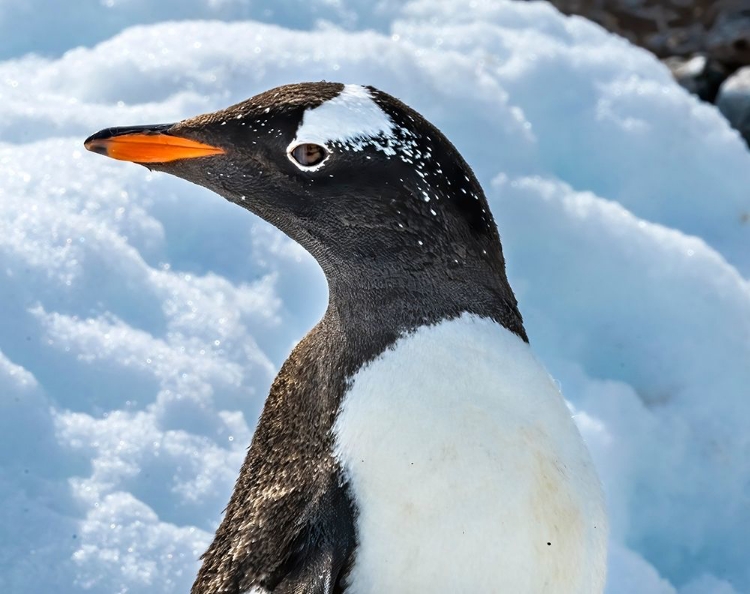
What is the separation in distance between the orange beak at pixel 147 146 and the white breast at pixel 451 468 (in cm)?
57

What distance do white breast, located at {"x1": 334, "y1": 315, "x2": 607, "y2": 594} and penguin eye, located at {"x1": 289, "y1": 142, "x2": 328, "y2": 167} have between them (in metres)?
0.39

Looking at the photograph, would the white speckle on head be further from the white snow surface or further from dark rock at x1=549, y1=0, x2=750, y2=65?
dark rock at x1=549, y1=0, x2=750, y2=65

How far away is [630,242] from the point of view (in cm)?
425

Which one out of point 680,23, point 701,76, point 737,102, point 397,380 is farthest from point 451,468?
point 680,23

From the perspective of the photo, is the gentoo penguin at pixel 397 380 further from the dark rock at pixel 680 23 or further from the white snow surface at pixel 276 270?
the dark rock at pixel 680 23

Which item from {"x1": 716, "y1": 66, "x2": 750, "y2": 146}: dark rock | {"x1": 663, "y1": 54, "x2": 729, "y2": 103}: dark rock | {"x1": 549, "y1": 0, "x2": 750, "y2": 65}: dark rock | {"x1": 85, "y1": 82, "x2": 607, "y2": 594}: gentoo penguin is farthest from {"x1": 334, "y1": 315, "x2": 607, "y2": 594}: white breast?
{"x1": 549, "y1": 0, "x2": 750, "y2": 65}: dark rock

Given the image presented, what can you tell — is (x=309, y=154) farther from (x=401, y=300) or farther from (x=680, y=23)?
(x=680, y=23)

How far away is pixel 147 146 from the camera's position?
2.36 m

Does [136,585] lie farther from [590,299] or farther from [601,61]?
[601,61]

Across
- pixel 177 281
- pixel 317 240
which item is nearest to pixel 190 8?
pixel 177 281

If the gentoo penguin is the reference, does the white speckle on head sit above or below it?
above

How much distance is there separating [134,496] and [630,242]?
2.07m

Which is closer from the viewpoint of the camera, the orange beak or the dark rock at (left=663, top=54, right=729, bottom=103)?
the orange beak

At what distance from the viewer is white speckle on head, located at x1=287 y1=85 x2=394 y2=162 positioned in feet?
7.09
